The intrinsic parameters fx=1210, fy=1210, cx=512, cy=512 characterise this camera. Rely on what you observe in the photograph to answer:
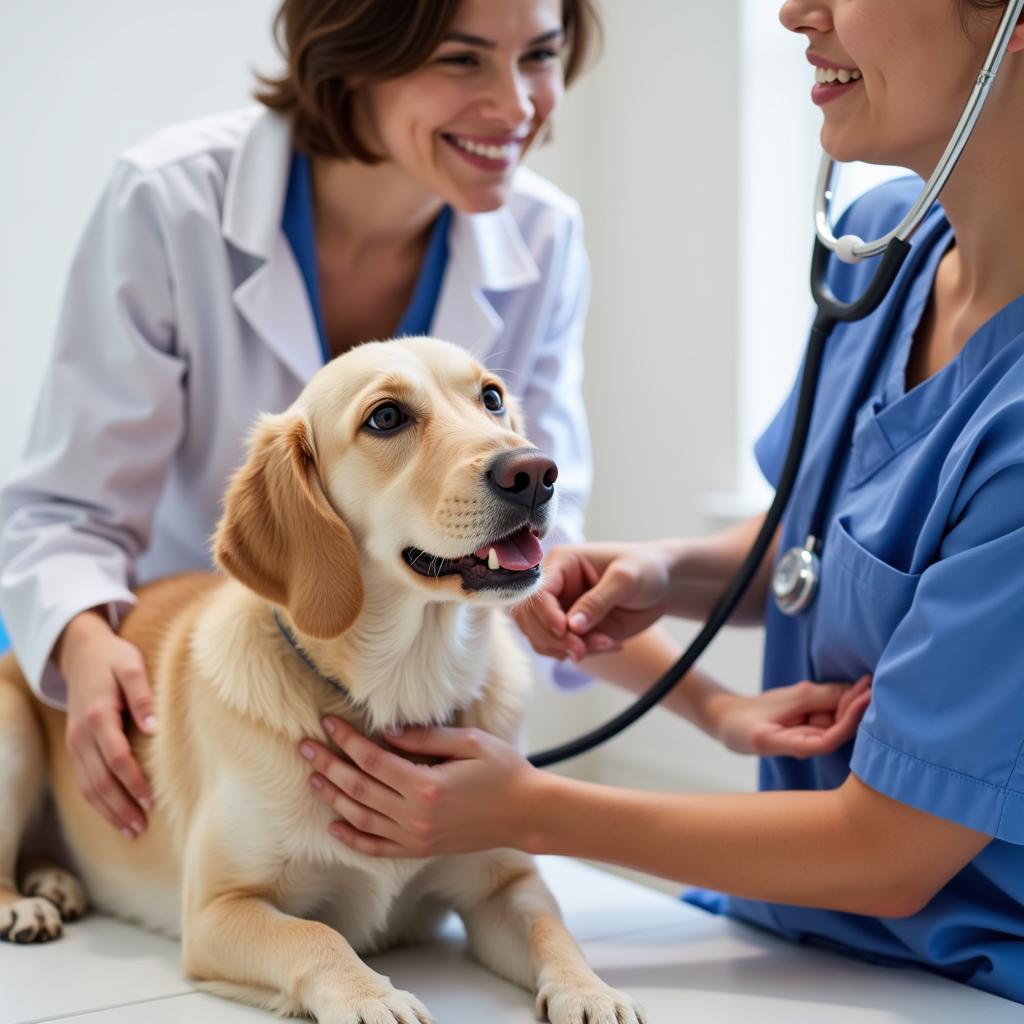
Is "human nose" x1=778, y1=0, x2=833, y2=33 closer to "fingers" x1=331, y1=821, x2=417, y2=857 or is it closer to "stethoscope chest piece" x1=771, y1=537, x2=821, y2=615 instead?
"stethoscope chest piece" x1=771, y1=537, x2=821, y2=615

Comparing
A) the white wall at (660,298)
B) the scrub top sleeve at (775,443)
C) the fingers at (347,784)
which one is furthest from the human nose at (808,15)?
the white wall at (660,298)

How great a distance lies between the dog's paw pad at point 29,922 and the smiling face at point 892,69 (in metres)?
1.18

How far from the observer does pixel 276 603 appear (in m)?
1.20

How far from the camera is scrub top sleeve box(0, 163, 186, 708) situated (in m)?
1.60

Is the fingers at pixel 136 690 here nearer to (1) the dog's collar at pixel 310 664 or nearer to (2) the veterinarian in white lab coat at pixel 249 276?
(2) the veterinarian in white lab coat at pixel 249 276

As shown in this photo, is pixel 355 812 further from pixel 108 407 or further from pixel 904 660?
pixel 108 407

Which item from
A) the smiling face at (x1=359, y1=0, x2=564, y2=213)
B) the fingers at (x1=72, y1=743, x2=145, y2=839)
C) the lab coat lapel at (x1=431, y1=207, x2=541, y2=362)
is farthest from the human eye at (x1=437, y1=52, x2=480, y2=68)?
the fingers at (x1=72, y1=743, x2=145, y2=839)

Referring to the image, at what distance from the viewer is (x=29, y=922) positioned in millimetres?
1327

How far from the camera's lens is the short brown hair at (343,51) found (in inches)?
62.1

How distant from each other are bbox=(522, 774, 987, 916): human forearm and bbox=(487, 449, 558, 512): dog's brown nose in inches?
11.1

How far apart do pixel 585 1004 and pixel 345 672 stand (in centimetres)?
40

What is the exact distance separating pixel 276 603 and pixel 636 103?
97.8 inches

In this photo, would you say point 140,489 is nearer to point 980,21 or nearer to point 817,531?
point 817,531

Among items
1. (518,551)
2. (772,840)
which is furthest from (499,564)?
(772,840)
